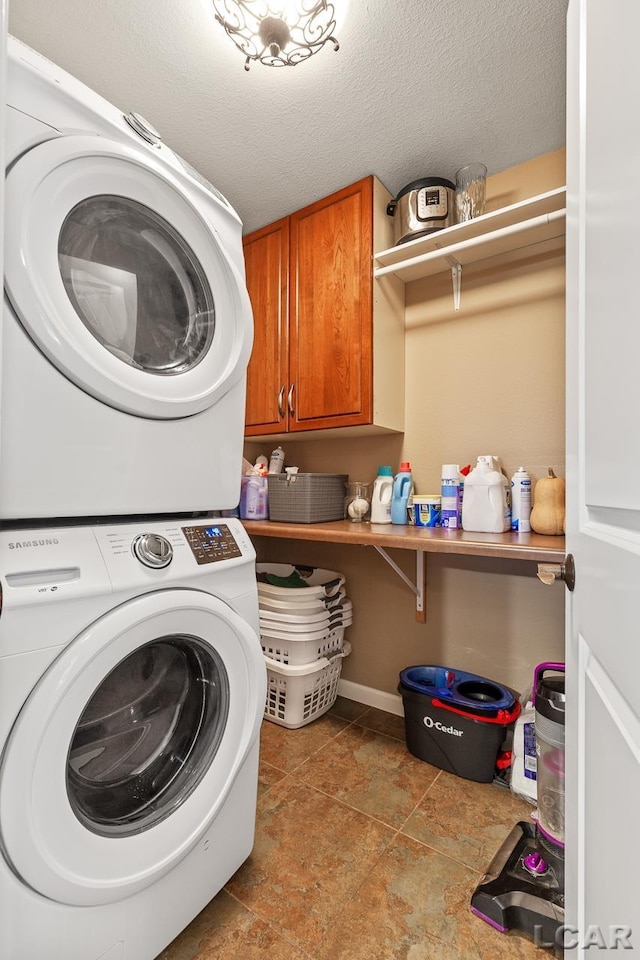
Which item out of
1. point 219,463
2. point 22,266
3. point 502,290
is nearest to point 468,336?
point 502,290

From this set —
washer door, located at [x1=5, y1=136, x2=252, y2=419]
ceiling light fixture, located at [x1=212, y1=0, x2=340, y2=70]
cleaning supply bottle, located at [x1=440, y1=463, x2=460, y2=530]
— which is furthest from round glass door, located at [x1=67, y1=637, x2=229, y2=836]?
ceiling light fixture, located at [x1=212, y1=0, x2=340, y2=70]

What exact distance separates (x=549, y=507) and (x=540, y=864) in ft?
3.33

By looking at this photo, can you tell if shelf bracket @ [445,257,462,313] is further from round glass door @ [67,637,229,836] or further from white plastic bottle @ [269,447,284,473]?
round glass door @ [67,637,229,836]

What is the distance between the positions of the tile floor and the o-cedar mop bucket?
0.20ft

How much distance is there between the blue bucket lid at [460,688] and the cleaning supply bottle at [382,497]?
0.66 metres

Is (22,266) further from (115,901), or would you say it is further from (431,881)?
(431,881)

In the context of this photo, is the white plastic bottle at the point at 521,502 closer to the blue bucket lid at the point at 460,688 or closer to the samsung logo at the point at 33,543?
the blue bucket lid at the point at 460,688

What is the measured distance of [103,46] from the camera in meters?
1.35

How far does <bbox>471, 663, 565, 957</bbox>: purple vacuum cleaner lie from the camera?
1.01m

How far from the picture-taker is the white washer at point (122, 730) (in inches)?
26.4

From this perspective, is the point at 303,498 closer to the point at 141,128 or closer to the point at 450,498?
the point at 450,498

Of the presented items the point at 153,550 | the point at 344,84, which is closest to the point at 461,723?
the point at 153,550

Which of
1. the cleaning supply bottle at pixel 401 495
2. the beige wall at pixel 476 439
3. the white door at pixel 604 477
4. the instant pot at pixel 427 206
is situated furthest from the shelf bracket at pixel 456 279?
the white door at pixel 604 477

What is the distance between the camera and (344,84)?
1456 mm
